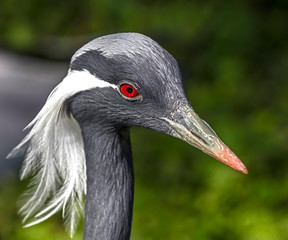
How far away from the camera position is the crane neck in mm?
2453

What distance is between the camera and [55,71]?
5.57 metres

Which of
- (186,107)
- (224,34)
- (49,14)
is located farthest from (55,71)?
(186,107)

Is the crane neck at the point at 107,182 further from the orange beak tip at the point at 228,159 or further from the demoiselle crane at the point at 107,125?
the orange beak tip at the point at 228,159

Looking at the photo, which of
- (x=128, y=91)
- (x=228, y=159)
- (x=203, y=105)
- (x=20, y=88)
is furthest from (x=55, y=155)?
(x=20, y=88)

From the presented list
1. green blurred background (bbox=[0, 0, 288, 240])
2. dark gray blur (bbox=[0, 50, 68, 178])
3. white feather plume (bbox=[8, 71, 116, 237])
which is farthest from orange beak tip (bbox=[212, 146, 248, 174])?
dark gray blur (bbox=[0, 50, 68, 178])

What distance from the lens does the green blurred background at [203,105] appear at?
173 inches

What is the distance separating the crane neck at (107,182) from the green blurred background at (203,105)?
1.73 meters

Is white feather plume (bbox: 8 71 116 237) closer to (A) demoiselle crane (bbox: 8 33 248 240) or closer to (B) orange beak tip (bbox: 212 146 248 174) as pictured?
(A) demoiselle crane (bbox: 8 33 248 240)

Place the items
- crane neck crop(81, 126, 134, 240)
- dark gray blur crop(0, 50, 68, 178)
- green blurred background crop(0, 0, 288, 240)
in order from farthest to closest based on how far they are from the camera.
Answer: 1. dark gray blur crop(0, 50, 68, 178)
2. green blurred background crop(0, 0, 288, 240)
3. crane neck crop(81, 126, 134, 240)

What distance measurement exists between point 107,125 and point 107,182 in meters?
0.22

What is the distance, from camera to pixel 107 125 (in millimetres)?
2426

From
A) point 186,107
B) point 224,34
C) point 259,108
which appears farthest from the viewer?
point 224,34

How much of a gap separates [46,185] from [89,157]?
0.27 metres

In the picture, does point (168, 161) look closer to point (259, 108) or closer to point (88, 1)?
point (259, 108)
